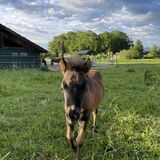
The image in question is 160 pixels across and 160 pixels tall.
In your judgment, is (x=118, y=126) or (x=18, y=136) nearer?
(x=18, y=136)

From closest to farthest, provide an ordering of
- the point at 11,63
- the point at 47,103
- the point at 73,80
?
the point at 73,80, the point at 47,103, the point at 11,63

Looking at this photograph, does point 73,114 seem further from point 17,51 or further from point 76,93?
point 17,51

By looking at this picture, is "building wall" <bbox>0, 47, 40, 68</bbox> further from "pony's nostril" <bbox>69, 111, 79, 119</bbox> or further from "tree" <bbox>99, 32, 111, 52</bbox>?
"tree" <bbox>99, 32, 111, 52</bbox>

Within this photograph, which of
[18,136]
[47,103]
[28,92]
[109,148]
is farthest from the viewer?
[28,92]

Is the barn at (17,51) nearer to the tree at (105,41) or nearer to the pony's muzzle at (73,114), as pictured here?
the pony's muzzle at (73,114)

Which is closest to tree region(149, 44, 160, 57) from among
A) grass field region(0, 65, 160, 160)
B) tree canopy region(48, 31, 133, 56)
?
tree canopy region(48, 31, 133, 56)

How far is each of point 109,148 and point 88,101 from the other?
87 centimetres

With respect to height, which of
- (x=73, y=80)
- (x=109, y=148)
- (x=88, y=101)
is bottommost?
(x=109, y=148)

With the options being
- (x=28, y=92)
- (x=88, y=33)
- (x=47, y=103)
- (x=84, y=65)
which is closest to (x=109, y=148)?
(x=84, y=65)

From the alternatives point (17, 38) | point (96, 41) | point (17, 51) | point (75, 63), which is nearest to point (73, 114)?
point (75, 63)

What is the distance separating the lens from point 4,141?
4.79 meters

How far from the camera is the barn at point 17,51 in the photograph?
23.8m

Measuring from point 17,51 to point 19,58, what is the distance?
56cm

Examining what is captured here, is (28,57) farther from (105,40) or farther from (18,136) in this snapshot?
(105,40)
